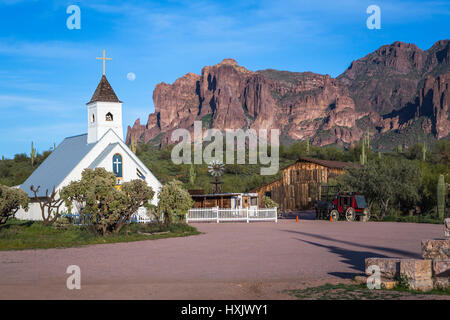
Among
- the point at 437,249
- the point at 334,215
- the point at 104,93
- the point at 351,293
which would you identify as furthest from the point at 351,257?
the point at 104,93

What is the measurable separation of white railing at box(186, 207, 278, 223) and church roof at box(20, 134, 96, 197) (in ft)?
30.3

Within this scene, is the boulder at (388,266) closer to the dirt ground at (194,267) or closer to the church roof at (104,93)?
the dirt ground at (194,267)

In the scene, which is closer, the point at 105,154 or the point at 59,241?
the point at 59,241

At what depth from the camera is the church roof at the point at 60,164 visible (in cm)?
3338

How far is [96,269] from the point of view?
13.0 metres

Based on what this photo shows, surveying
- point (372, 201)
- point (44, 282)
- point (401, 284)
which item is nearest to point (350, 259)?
point (401, 284)

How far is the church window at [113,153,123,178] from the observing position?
33475 millimetres

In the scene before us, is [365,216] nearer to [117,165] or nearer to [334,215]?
[334,215]

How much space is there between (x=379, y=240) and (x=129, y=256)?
10.8m

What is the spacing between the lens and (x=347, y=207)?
38.8 metres

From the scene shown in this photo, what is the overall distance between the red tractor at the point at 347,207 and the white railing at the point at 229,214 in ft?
15.7

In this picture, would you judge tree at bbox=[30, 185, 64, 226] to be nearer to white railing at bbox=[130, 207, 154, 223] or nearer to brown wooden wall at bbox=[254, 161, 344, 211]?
white railing at bbox=[130, 207, 154, 223]

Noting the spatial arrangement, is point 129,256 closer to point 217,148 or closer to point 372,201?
point 372,201
